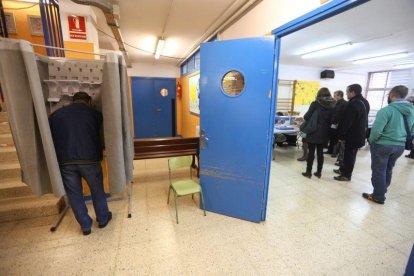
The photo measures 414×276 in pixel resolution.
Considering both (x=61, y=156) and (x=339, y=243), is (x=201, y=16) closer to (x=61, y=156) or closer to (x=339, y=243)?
(x=61, y=156)

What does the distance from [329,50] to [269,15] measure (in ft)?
10.5

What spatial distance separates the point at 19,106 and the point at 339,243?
10.1ft

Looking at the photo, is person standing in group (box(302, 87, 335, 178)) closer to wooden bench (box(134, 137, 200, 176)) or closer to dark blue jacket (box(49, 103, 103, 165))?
wooden bench (box(134, 137, 200, 176))

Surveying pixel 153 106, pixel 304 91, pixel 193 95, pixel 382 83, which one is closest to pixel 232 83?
pixel 193 95

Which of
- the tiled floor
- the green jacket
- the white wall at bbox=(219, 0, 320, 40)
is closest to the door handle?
the tiled floor

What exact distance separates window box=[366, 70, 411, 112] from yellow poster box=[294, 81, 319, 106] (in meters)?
2.99

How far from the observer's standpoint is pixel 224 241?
77.1 inches

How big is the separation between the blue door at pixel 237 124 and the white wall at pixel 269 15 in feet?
1.13

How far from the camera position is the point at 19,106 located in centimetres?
136

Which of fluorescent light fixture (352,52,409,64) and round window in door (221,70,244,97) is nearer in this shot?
round window in door (221,70,244,97)

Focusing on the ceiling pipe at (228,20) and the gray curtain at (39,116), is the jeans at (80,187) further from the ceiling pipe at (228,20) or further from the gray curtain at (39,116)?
the ceiling pipe at (228,20)

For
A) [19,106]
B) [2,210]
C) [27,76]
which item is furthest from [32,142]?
[2,210]

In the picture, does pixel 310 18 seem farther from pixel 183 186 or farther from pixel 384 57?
pixel 384 57

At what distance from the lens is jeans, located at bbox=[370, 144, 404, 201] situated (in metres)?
2.45
